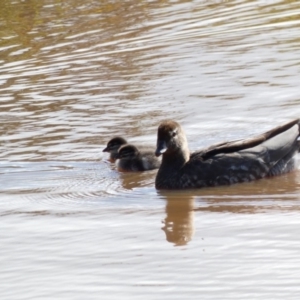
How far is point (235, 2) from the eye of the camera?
17.9 meters

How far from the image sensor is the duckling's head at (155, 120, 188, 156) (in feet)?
29.0

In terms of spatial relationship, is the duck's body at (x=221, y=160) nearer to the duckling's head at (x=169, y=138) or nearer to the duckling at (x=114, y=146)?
the duckling's head at (x=169, y=138)

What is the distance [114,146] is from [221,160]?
148cm

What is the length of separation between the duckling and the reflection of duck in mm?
1367

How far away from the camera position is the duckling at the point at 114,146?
992 cm

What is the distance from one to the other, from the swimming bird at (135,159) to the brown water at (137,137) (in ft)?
0.42

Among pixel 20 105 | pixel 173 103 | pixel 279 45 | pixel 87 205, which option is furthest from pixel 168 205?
pixel 279 45

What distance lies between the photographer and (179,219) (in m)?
7.56

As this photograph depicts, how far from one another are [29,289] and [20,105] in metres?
6.58

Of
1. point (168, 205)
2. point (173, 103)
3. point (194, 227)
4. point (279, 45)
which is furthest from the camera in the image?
point (279, 45)

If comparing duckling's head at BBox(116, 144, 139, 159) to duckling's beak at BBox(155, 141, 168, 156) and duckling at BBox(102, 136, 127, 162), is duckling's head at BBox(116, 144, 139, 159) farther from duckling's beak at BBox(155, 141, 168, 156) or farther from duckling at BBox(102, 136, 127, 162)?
duckling's beak at BBox(155, 141, 168, 156)

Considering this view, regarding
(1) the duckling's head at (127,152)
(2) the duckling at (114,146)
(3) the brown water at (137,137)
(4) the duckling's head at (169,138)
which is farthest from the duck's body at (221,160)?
(2) the duckling at (114,146)

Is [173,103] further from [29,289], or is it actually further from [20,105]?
[29,289]

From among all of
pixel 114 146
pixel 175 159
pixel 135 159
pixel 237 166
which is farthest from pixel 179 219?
pixel 114 146
